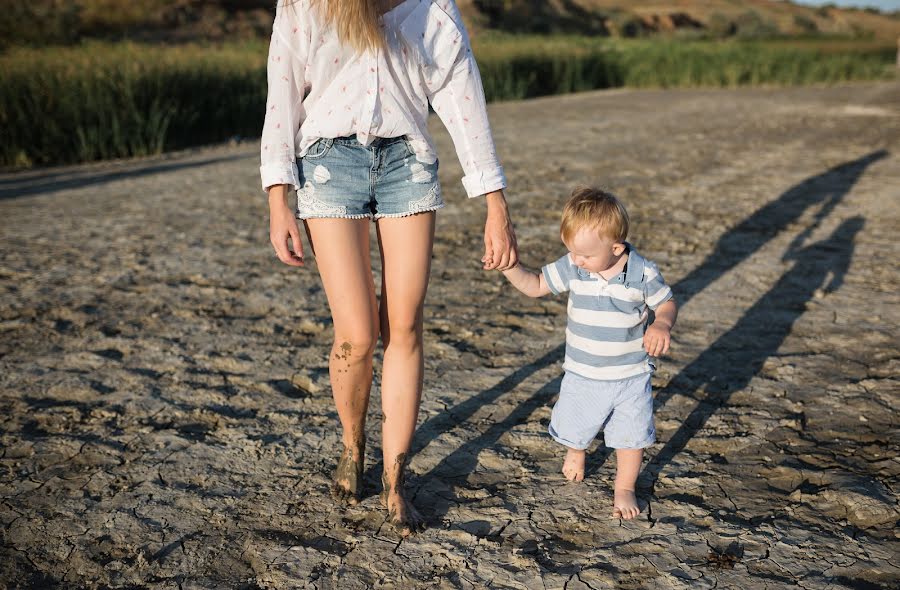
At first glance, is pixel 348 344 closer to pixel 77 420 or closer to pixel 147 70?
pixel 77 420

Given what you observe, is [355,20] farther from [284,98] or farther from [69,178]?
[69,178]

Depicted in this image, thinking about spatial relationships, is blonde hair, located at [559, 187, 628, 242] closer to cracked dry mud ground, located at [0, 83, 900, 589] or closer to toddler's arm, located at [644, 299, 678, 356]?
toddler's arm, located at [644, 299, 678, 356]

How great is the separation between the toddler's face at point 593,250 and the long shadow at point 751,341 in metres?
0.82

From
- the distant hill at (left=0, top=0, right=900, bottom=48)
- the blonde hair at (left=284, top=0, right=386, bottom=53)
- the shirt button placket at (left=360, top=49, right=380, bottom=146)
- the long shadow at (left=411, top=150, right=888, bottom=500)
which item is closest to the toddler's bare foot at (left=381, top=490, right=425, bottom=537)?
the long shadow at (left=411, top=150, right=888, bottom=500)

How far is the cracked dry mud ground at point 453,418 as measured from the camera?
2289 mm

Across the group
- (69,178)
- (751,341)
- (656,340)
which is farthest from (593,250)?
(69,178)

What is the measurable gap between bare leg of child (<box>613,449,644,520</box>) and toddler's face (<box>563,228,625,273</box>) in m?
0.59

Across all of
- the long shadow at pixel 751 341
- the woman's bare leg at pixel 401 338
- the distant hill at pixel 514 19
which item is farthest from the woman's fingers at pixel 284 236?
the distant hill at pixel 514 19

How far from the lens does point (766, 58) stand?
21.4 metres

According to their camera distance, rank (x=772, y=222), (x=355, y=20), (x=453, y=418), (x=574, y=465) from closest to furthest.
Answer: (x=355, y=20) < (x=574, y=465) < (x=453, y=418) < (x=772, y=222)

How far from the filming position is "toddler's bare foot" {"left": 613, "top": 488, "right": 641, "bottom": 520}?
2459 mm

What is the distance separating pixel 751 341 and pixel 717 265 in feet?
4.50

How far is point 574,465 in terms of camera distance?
2.67m

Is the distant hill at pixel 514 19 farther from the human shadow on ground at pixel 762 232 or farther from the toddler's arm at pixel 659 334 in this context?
the toddler's arm at pixel 659 334
